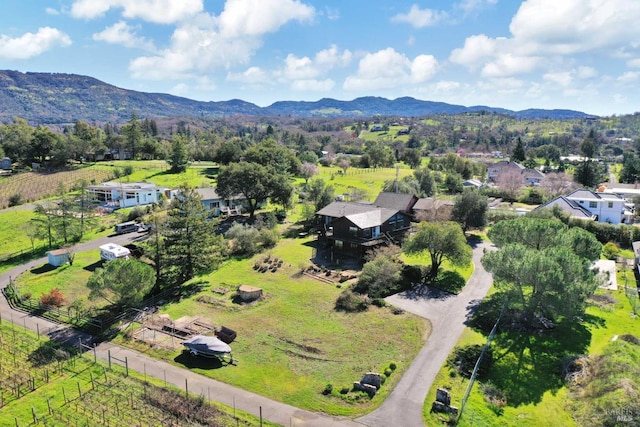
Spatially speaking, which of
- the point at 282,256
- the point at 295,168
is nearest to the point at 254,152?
the point at 295,168

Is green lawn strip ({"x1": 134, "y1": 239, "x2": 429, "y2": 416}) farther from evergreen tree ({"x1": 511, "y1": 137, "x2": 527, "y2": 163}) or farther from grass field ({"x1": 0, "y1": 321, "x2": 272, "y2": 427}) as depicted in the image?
evergreen tree ({"x1": 511, "y1": 137, "x2": 527, "y2": 163})

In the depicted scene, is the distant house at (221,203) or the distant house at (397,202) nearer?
the distant house at (397,202)

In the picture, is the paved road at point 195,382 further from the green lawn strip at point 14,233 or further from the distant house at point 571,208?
the distant house at point 571,208

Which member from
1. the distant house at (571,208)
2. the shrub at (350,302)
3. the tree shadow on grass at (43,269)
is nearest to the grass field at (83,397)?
the shrub at (350,302)

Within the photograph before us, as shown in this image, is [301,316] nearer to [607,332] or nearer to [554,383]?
[554,383]

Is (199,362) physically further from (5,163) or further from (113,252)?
(5,163)

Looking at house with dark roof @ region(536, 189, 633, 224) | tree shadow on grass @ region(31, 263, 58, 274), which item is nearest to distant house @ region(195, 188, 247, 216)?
tree shadow on grass @ region(31, 263, 58, 274)
